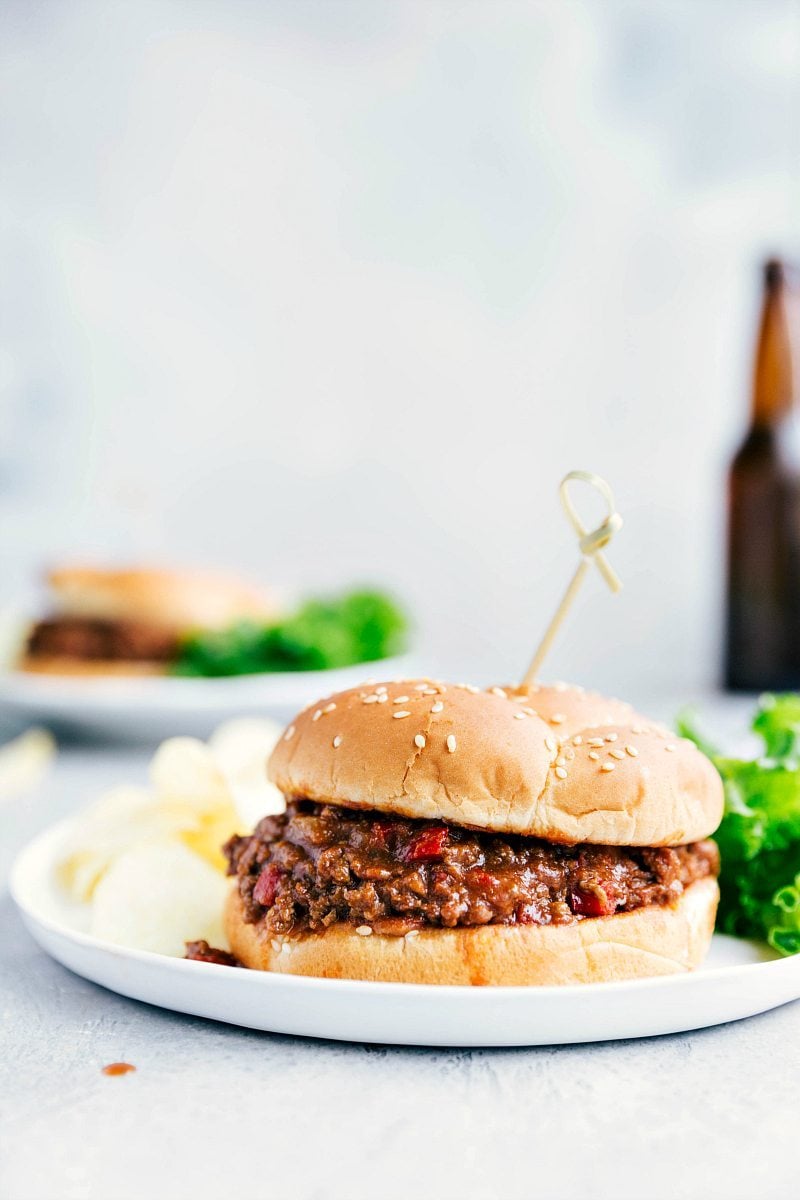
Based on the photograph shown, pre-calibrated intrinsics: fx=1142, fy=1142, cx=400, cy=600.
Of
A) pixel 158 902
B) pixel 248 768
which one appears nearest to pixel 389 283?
pixel 248 768

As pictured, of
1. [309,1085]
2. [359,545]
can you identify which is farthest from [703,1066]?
[359,545]

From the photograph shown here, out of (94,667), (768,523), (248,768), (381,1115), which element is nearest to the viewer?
(381,1115)

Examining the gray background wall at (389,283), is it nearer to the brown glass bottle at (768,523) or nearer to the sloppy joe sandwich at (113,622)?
the brown glass bottle at (768,523)

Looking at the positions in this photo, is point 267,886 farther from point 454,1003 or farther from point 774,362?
point 774,362

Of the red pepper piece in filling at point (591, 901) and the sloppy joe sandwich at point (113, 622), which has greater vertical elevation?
the red pepper piece in filling at point (591, 901)

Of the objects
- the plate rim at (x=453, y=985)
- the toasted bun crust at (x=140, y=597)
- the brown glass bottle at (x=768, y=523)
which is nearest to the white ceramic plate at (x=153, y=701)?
the toasted bun crust at (x=140, y=597)

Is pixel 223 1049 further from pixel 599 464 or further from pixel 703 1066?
pixel 599 464
